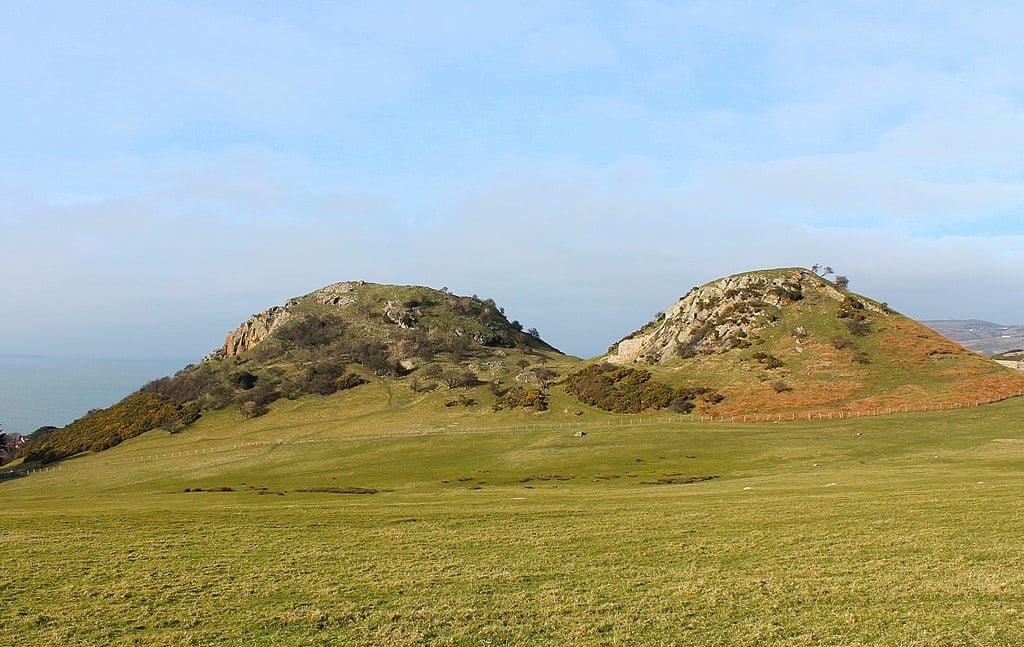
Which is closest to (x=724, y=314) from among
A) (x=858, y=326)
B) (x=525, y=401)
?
(x=858, y=326)

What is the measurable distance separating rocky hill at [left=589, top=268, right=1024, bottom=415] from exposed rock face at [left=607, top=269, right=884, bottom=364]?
0.27m

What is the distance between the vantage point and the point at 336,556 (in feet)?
67.7

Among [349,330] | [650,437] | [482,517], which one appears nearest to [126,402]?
[349,330]

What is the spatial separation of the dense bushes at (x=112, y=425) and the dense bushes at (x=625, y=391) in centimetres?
8010

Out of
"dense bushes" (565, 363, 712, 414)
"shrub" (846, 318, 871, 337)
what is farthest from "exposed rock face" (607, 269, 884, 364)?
"dense bushes" (565, 363, 712, 414)

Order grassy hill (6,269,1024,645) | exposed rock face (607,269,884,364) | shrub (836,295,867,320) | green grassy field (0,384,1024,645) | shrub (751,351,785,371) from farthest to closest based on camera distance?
exposed rock face (607,269,884,364) → shrub (836,295,867,320) → shrub (751,351,785,371) → grassy hill (6,269,1024,645) → green grassy field (0,384,1024,645)

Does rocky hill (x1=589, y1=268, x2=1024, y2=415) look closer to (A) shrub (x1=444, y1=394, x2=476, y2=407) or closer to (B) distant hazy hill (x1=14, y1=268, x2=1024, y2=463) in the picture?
(B) distant hazy hill (x1=14, y1=268, x2=1024, y2=463)

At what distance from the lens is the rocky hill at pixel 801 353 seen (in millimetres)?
92312

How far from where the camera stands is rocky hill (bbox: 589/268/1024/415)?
92312 millimetres

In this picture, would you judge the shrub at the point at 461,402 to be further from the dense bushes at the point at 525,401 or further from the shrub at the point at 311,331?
the shrub at the point at 311,331

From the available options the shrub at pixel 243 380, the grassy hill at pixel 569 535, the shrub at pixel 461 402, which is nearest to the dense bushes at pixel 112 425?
the shrub at pixel 243 380

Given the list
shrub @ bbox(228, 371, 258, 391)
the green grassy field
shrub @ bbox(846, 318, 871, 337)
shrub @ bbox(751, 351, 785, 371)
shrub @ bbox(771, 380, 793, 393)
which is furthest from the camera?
shrub @ bbox(228, 371, 258, 391)

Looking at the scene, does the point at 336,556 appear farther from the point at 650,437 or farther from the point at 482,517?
the point at 650,437

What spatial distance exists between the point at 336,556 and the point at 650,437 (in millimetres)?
59596
